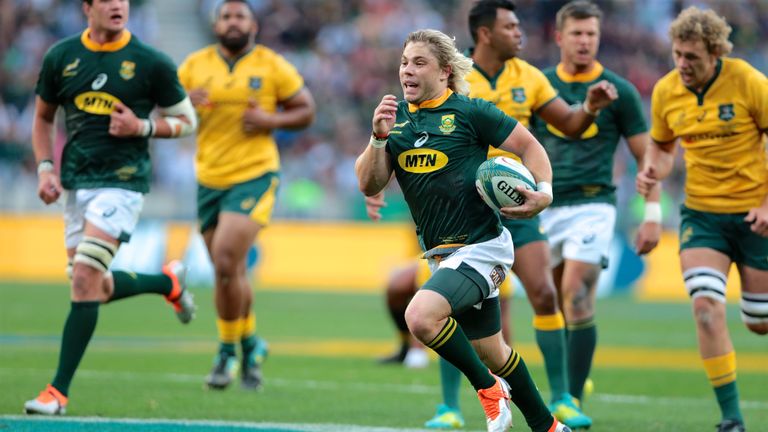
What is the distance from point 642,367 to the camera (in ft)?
41.7

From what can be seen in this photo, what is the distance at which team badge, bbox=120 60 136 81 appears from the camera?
345 inches

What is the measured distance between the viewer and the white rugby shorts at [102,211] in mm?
8594

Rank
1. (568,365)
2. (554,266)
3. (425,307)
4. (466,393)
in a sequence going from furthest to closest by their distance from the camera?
(466,393) < (554,266) < (568,365) < (425,307)

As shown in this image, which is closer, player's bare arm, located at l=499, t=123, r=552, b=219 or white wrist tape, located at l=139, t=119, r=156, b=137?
player's bare arm, located at l=499, t=123, r=552, b=219

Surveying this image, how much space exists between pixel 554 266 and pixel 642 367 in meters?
3.58

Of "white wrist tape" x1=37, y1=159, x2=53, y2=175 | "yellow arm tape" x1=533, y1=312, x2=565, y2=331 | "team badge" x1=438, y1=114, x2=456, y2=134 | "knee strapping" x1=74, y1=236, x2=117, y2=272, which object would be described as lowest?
"yellow arm tape" x1=533, y1=312, x2=565, y2=331

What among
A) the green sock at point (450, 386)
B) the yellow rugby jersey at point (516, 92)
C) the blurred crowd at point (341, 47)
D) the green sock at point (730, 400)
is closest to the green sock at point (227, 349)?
the green sock at point (450, 386)

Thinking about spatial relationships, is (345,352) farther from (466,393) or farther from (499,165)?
(499,165)

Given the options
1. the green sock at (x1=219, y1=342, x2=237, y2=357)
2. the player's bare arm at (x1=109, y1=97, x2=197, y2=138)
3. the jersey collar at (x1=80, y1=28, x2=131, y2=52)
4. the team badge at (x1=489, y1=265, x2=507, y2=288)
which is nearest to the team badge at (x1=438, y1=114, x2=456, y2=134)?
the team badge at (x1=489, y1=265, x2=507, y2=288)

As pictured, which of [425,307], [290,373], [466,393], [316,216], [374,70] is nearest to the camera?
[425,307]

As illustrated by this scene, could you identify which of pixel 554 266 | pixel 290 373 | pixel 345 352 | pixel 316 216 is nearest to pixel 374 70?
pixel 316 216

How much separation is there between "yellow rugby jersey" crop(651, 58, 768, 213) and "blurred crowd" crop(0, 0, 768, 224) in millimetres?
16762

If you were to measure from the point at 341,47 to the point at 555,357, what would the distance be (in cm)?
2143

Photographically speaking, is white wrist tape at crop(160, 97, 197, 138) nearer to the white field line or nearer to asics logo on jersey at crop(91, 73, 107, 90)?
asics logo on jersey at crop(91, 73, 107, 90)
